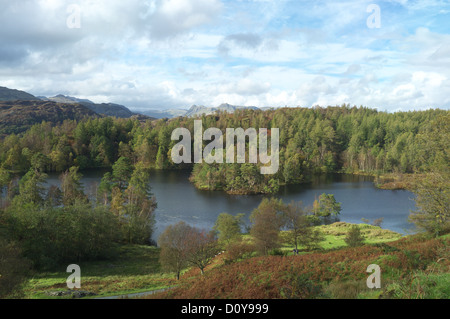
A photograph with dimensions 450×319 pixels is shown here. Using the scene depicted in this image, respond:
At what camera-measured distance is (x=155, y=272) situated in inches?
973

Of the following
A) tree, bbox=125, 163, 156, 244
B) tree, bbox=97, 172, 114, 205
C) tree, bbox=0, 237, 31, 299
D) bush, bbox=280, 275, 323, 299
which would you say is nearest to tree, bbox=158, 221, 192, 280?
tree, bbox=0, 237, 31, 299

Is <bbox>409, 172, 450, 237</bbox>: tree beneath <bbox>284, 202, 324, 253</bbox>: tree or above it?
above

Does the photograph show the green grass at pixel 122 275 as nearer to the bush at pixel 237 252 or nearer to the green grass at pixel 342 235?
the green grass at pixel 342 235

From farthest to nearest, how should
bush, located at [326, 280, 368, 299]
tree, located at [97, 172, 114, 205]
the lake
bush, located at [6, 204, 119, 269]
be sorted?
the lake
tree, located at [97, 172, 114, 205]
bush, located at [6, 204, 119, 269]
bush, located at [326, 280, 368, 299]

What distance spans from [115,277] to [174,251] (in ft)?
16.0

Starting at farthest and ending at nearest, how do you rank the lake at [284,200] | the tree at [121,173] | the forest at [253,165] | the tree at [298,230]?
the forest at [253,165] → the tree at [121,173] → the lake at [284,200] → the tree at [298,230]

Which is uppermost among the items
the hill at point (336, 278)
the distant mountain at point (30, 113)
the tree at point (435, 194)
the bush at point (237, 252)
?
the distant mountain at point (30, 113)

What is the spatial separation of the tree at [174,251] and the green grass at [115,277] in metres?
1.00

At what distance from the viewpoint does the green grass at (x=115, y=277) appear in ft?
59.5

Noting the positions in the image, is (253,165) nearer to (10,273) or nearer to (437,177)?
(437,177)

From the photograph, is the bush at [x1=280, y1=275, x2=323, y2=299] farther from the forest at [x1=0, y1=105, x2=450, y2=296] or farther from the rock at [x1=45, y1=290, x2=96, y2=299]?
the rock at [x1=45, y1=290, x2=96, y2=299]

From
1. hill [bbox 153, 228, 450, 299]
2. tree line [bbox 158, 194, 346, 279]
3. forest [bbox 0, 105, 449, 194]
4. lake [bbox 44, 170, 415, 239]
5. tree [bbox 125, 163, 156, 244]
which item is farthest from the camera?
forest [bbox 0, 105, 449, 194]

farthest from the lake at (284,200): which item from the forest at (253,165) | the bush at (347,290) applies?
the bush at (347,290)

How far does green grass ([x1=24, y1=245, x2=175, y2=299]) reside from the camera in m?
18.1
